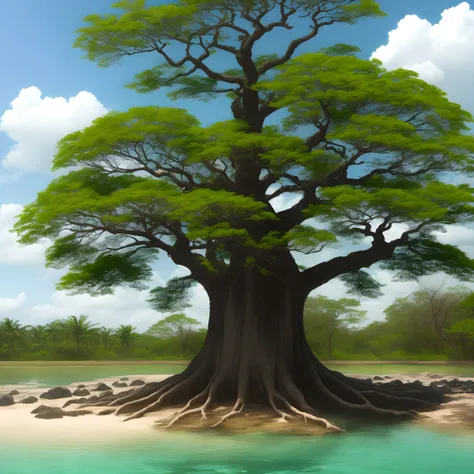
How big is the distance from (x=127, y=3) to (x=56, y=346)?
105ft

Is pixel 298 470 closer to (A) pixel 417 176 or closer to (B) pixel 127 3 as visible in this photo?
(A) pixel 417 176

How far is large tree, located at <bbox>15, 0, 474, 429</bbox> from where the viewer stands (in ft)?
46.2

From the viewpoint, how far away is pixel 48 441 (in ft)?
37.7

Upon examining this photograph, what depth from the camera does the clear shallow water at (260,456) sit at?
9148 millimetres

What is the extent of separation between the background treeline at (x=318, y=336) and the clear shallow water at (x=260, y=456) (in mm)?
30925

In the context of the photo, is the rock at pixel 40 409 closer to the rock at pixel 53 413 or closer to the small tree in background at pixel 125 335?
the rock at pixel 53 413

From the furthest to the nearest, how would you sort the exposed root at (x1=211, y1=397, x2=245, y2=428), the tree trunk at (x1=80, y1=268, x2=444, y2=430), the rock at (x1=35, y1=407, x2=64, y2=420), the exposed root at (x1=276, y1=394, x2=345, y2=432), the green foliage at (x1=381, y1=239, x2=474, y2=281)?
1. the green foliage at (x1=381, y1=239, x2=474, y2=281)
2. the tree trunk at (x1=80, y1=268, x2=444, y2=430)
3. the rock at (x1=35, y1=407, x2=64, y2=420)
4. the exposed root at (x1=211, y1=397, x2=245, y2=428)
5. the exposed root at (x1=276, y1=394, x2=345, y2=432)

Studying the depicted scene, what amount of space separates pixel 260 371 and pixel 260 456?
5358 millimetres

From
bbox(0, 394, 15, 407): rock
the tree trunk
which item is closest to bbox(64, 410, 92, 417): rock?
the tree trunk

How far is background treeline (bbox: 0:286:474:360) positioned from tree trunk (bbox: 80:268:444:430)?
85.4ft

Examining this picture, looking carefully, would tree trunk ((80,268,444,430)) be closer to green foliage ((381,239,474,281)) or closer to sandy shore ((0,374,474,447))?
sandy shore ((0,374,474,447))

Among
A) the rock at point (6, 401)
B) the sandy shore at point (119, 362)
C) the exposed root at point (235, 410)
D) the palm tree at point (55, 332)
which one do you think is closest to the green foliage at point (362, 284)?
the exposed root at point (235, 410)

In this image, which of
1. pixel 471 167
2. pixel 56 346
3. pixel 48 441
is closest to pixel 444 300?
pixel 56 346

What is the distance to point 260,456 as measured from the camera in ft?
32.6
